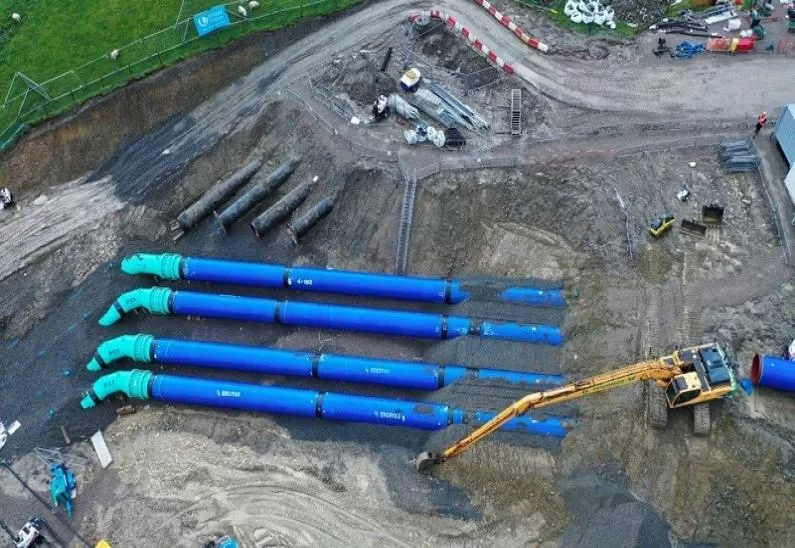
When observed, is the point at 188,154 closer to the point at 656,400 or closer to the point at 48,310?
the point at 48,310

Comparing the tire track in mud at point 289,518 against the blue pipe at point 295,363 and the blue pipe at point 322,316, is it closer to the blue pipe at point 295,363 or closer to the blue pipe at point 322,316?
the blue pipe at point 295,363

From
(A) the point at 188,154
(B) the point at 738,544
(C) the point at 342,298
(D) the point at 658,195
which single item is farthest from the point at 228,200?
(B) the point at 738,544

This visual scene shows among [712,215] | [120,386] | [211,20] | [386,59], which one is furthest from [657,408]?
[211,20]

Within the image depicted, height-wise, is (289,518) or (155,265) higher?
(155,265)

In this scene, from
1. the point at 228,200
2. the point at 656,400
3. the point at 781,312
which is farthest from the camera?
the point at 228,200

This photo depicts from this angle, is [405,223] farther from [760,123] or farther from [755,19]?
[755,19]

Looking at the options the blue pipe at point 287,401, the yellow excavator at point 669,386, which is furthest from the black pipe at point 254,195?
the yellow excavator at point 669,386
